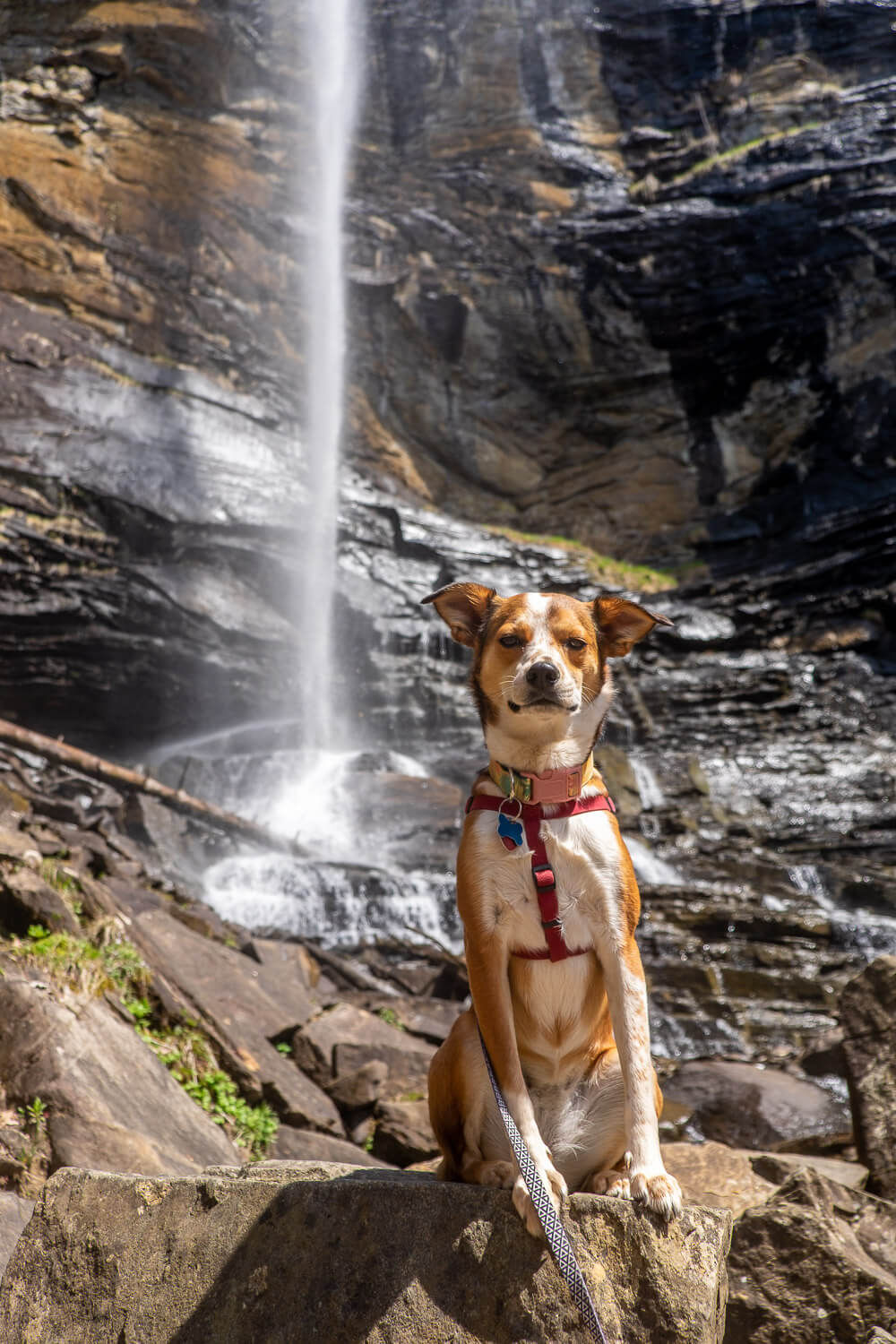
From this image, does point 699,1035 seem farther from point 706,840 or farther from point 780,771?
point 780,771

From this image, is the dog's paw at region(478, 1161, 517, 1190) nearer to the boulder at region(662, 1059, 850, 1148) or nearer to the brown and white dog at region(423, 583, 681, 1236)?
the brown and white dog at region(423, 583, 681, 1236)

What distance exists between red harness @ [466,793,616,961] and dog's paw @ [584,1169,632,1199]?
0.55m

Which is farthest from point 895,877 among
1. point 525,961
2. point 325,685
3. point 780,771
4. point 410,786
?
point 525,961

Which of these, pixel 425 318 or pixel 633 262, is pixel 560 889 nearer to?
pixel 425 318

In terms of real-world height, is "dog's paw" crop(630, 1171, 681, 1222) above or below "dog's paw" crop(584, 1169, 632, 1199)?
above

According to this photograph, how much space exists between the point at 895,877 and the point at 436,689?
10.5 metres

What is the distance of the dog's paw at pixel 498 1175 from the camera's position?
2104 mm

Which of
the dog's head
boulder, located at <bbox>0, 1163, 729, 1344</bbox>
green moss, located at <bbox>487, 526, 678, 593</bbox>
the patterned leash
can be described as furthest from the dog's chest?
green moss, located at <bbox>487, 526, 678, 593</bbox>

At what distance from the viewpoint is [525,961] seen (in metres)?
2.32

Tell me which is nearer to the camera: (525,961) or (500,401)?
(525,961)

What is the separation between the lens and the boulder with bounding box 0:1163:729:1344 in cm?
189

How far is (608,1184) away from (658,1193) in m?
0.34

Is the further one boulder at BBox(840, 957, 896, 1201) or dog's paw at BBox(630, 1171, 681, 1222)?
boulder at BBox(840, 957, 896, 1201)

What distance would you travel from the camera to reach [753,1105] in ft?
21.1
